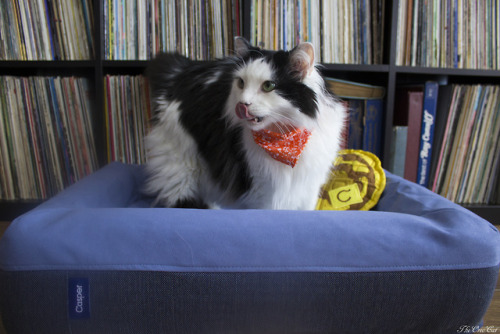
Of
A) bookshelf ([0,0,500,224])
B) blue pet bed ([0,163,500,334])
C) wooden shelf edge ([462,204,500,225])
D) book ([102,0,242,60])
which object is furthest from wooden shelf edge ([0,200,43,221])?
wooden shelf edge ([462,204,500,225])

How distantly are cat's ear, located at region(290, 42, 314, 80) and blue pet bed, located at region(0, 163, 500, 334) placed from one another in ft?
1.22

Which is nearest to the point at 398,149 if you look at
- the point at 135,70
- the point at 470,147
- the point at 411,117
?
the point at 411,117

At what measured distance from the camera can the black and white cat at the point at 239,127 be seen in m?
0.88

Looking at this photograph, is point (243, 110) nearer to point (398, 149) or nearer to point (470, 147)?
point (398, 149)

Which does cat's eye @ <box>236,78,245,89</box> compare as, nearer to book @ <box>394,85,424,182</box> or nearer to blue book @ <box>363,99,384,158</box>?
blue book @ <box>363,99,384,158</box>

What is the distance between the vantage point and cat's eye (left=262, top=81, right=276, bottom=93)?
0.86 meters

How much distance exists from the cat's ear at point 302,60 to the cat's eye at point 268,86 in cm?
7

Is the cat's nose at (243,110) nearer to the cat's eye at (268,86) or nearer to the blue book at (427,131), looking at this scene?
the cat's eye at (268,86)

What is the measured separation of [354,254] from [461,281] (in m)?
0.23

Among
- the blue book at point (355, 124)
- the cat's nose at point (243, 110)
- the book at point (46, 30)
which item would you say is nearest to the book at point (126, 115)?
the book at point (46, 30)

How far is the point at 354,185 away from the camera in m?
1.24

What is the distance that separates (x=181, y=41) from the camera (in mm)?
1525

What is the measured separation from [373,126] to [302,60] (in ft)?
2.66

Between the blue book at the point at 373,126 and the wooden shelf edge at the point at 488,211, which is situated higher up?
the blue book at the point at 373,126
